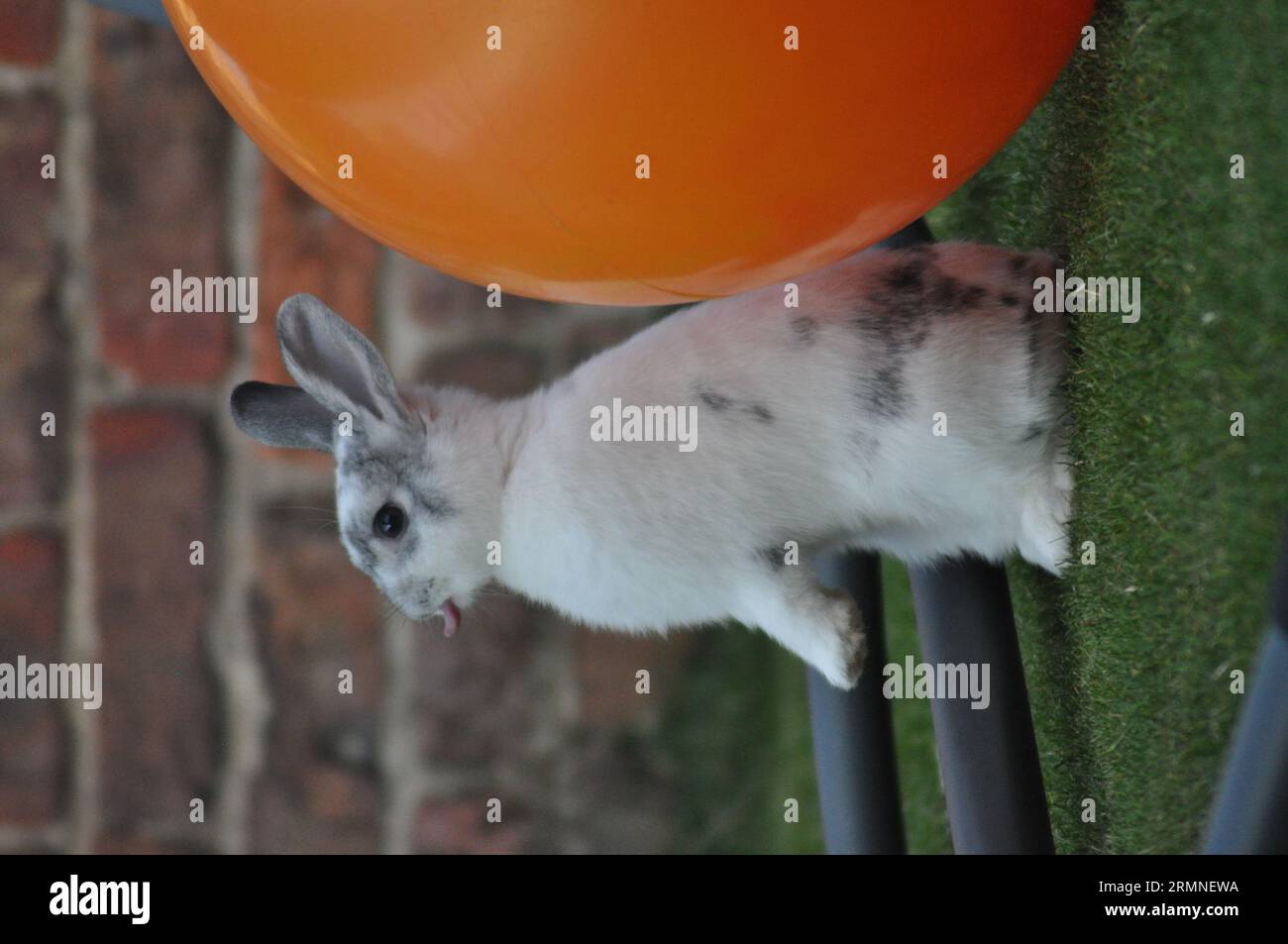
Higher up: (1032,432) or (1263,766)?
(1032,432)

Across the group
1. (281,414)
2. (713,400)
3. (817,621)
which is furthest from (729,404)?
(281,414)

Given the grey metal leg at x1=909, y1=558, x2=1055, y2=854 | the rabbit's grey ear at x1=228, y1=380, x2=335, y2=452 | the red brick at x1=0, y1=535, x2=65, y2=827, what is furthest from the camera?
the red brick at x1=0, y1=535, x2=65, y2=827

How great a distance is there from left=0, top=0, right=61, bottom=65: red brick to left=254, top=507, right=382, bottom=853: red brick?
0.69 meters

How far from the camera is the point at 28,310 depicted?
1.82 m

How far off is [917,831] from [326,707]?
865 millimetres

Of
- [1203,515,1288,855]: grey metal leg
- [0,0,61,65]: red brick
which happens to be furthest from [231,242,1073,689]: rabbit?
[0,0,61,65]: red brick

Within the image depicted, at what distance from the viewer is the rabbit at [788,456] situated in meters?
0.89

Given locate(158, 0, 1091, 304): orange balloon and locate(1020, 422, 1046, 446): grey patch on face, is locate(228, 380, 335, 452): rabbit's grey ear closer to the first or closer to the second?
locate(158, 0, 1091, 304): orange balloon

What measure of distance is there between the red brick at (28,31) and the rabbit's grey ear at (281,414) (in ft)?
3.35

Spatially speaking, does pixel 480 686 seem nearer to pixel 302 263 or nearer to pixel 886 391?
pixel 302 263

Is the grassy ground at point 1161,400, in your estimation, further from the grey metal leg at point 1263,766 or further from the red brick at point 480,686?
the red brick at point 480,686

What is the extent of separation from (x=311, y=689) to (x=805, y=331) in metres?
1.19

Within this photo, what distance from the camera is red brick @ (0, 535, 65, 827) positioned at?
1817 millimetres
